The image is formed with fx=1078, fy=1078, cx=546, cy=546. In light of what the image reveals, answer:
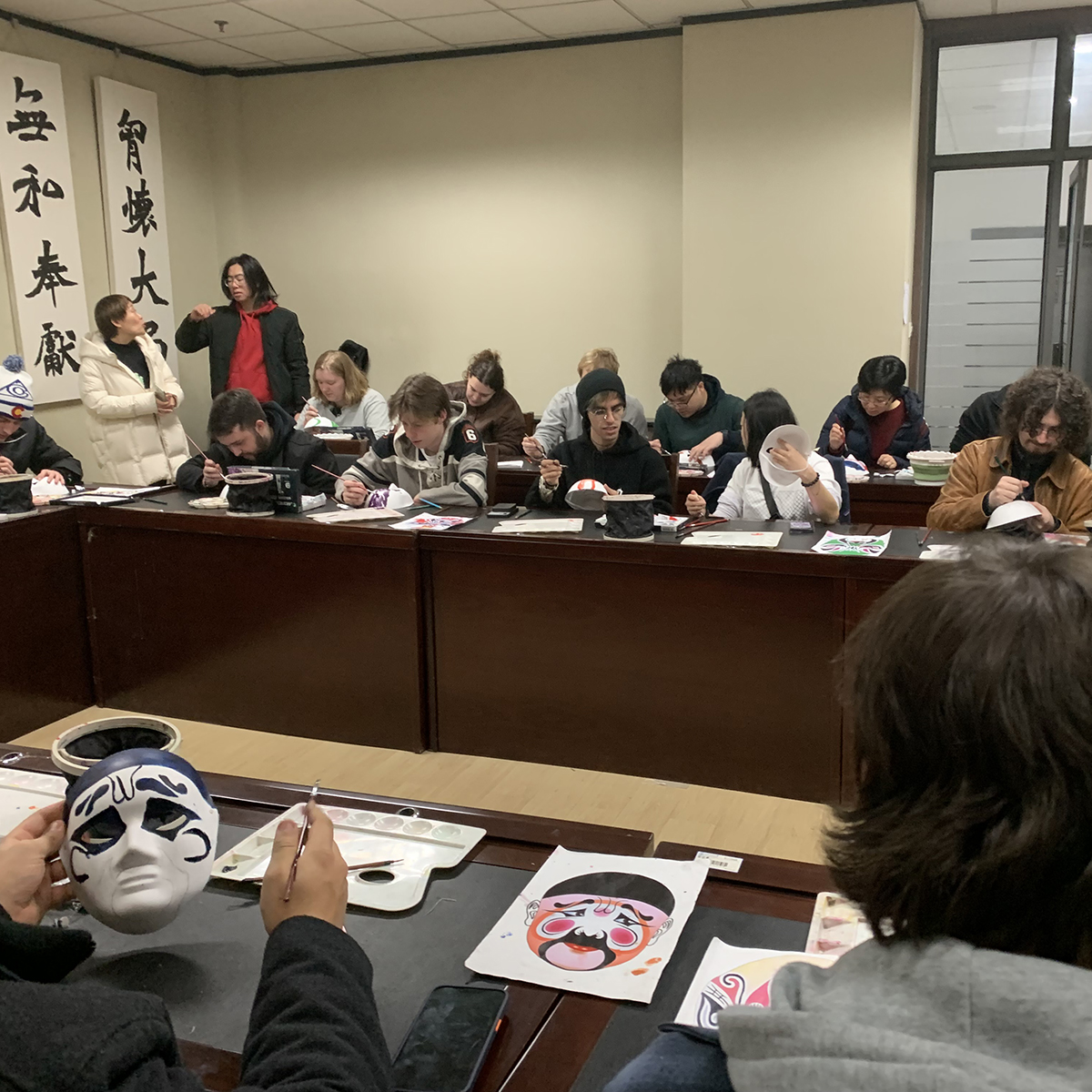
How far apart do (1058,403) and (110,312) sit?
394 centimetres

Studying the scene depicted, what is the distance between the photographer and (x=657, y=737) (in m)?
2.92

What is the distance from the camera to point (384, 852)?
4.22 feet

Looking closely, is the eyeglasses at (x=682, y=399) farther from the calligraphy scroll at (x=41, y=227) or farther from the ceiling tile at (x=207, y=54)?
the ceiling tile at (x=207, y=54)

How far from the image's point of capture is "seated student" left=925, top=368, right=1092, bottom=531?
2.95m

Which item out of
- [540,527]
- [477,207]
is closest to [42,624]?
[540,527]

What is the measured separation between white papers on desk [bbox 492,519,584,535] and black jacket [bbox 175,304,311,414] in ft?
11.2

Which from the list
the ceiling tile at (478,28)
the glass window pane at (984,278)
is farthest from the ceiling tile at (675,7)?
the glass window pane at (984,278)

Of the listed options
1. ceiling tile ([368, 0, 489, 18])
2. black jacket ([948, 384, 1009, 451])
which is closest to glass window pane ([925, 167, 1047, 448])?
black jacket ([948, 384, 1009, 451])

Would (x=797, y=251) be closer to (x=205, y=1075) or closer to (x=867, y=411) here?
(x=867, y=411)

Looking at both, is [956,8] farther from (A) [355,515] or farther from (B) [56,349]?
(B) [56,349]

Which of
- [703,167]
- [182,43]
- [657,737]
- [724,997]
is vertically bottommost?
[657,737]

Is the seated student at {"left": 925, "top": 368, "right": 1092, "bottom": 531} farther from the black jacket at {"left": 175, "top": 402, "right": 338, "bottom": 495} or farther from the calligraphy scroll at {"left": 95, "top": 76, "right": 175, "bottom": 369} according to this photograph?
the calligraphy scroll at {"left": 95, "top": 76, "right": 175, "bottom": 369}

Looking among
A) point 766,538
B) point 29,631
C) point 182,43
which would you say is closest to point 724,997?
point 766,538

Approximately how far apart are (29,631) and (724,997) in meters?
2.90
